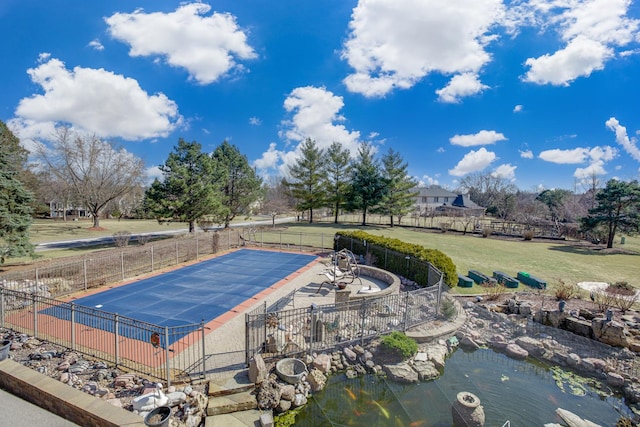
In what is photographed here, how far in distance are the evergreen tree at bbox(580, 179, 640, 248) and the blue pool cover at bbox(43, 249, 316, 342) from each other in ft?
85.8

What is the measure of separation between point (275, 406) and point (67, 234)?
33817 millimetres

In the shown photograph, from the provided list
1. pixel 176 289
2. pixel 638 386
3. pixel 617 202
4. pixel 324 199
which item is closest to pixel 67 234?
pixel 176 289

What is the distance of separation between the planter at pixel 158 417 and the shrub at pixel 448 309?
8.69 metres

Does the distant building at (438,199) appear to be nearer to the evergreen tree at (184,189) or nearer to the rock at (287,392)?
the evergreen tree at (184,189)

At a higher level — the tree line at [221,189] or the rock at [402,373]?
the tree line at [221,189]

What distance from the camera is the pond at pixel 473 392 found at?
6.14 meters

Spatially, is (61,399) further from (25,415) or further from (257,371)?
(257,371)

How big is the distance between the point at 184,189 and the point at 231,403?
69.9ft

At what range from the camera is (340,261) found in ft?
52.3

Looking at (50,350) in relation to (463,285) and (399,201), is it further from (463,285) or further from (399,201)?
(399,201)

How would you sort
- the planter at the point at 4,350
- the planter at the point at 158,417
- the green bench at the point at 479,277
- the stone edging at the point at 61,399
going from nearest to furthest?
the planter at the point at 158,417 < the stone edging at the point at 61,399 < the planter at the point at 4,350 < the green bench at the point at 479,277

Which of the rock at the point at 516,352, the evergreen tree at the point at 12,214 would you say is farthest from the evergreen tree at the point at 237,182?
the rock at the point at 516,352

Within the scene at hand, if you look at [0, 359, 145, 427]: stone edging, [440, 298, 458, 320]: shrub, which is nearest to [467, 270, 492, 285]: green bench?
[440, 298, 458, 320]: shrub

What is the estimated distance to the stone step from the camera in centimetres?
573
